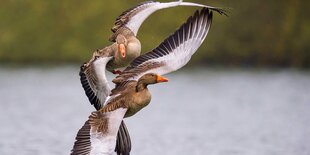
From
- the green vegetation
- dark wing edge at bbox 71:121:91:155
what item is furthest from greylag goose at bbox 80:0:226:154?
the green vegetation

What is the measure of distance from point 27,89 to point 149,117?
7521mm

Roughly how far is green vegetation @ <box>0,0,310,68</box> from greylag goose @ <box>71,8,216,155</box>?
21297 millimetres

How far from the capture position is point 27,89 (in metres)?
30.9

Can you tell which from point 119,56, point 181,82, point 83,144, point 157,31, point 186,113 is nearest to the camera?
point 83,144

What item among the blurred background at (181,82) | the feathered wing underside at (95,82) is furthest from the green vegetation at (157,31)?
the feathered wing underside at (95,82)

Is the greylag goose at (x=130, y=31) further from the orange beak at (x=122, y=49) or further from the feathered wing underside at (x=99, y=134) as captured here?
the feathered wing underside at (x=99, y=134)

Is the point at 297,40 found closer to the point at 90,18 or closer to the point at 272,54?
the point at 272,54

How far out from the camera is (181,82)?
110ft

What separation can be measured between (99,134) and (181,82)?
2129 centimetres

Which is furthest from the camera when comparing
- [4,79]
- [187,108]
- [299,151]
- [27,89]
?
[4,79]

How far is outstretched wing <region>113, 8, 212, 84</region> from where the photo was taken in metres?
13.2

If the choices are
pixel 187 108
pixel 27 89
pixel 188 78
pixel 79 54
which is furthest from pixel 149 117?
pixel 79 54

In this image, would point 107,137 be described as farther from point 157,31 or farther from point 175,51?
point 157,31

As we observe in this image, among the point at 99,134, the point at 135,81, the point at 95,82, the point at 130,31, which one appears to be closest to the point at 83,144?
the point at 99,134
